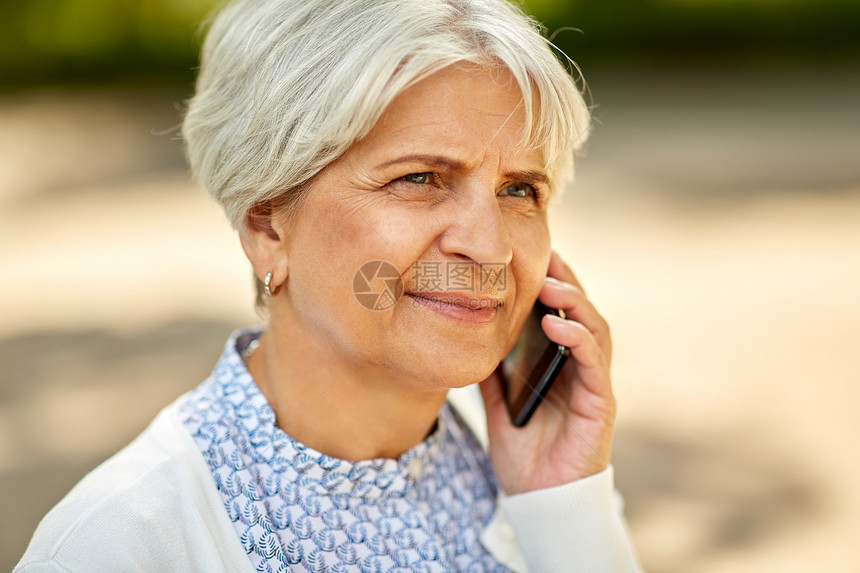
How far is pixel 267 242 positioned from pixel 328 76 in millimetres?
389

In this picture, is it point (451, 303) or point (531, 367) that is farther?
point (531, 367)

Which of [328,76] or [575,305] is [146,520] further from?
[575,305]

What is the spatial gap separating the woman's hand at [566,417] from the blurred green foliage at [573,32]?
8.63 meters

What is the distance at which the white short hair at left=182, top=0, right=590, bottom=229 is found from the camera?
4.83 ft

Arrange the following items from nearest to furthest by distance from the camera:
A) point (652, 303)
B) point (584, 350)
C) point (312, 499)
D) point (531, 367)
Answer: point (312, 499) < point (584, 350) < point (531, 367) < point (652, 303)

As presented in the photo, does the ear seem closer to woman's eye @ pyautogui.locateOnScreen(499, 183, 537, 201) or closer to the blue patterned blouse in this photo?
the blue patterned blouse

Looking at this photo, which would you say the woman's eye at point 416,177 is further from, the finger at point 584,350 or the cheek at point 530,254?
the finger at point 584,350

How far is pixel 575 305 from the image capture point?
1.97m

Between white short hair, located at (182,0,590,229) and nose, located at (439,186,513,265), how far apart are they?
0.54ft

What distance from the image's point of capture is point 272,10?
159cm

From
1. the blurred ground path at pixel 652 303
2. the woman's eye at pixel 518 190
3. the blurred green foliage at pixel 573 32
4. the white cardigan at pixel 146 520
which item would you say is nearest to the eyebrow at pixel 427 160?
the woman's eye at pixel 518 190

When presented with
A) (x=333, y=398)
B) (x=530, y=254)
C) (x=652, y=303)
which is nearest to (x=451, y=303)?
(x=530, y=254)

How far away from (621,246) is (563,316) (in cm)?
464

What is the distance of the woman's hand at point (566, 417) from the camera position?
1916 millimetres
